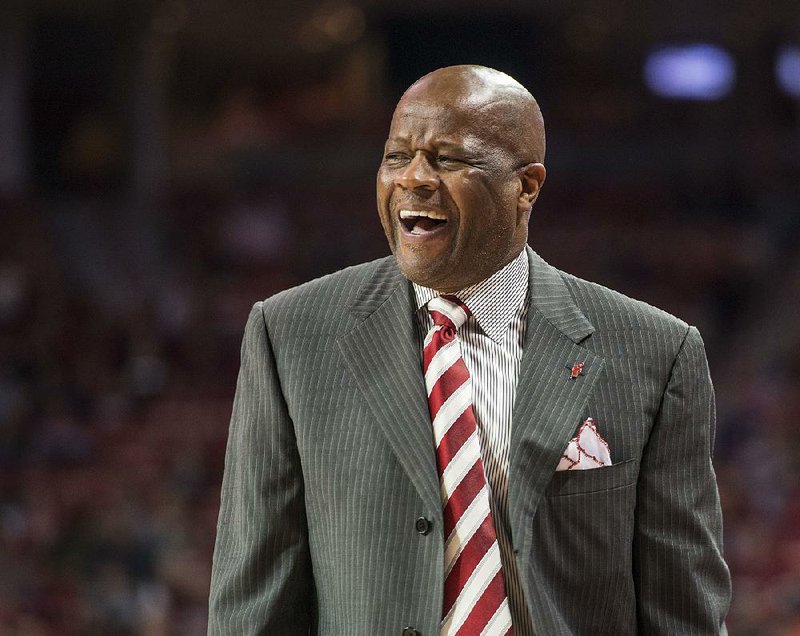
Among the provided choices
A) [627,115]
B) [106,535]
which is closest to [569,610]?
[106,535]

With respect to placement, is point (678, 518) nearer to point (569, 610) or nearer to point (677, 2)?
point (569, 610)

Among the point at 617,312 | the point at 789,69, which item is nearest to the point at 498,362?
the point at 617,312

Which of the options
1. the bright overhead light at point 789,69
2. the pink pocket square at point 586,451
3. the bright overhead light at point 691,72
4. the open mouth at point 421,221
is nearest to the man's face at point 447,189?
the open mouth at point 421,221

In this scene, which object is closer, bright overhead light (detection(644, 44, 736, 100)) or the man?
the man

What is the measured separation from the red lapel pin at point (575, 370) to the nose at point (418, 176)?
0.29 metres

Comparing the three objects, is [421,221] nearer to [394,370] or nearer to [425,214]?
[425,214]

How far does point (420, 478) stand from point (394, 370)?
0.15m

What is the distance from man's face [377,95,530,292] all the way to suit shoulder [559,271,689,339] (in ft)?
0.56

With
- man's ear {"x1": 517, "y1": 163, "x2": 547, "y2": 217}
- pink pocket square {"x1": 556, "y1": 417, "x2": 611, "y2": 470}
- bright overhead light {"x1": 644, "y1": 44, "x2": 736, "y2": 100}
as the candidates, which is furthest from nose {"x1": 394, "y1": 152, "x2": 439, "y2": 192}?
bright overhead light {"x1": 644, "y1": 44, "x2": 736, "y2": 100}

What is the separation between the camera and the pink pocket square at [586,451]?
1624mm

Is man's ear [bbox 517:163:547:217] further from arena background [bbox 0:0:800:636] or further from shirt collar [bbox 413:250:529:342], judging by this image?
arena background [bbox 0:0:800:636]

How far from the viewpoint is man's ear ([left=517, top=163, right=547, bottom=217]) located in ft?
5.39

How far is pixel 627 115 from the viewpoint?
970 cm

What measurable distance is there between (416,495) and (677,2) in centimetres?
702
